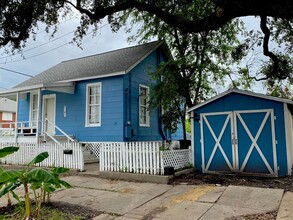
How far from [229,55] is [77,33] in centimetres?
712

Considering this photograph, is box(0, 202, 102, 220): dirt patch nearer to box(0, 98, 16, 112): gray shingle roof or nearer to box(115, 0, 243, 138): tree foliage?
box(115, 0, 243, 138): tree foliage

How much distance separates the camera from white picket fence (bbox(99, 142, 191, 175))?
8312 mm

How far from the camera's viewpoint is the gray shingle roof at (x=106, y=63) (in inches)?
498

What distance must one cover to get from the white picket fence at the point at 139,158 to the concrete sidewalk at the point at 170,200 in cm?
74

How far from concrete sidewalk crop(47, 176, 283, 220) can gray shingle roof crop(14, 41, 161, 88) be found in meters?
6.14

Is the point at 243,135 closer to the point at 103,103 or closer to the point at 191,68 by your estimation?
the point at 191,68

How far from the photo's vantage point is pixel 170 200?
20.0ft

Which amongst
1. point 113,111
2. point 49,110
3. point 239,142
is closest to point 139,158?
point 239,142

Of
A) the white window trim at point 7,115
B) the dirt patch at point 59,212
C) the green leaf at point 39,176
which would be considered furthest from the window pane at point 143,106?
the white window trim at point 7,115

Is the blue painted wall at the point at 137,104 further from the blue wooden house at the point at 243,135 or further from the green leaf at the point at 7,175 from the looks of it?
the green leaf at the point at 7,175

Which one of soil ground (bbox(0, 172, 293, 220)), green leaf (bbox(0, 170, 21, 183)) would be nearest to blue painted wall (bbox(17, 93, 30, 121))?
soil ground (bbox(0, 172, 293, 220))

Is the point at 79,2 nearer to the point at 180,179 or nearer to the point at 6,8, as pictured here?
the point at 6,8

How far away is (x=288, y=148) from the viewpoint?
27.4ft

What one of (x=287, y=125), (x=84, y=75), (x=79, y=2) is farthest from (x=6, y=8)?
(x=287, y=125)
